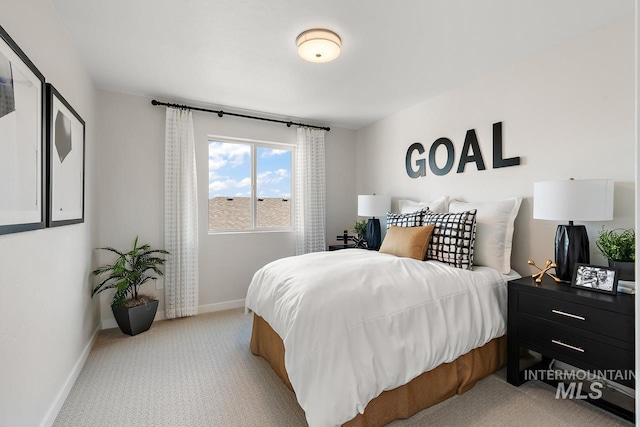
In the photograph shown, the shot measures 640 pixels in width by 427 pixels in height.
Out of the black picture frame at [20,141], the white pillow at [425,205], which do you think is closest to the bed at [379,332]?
the white pillow at [425,205]

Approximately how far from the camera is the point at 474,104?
113 inches

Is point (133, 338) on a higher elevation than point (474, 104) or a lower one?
lower

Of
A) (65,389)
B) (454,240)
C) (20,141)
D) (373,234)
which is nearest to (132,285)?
(65,389)

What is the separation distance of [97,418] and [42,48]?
2155mm

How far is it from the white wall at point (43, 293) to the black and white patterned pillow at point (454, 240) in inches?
102

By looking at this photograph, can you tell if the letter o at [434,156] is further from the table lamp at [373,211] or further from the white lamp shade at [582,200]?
the white lamp shade at [582,200]

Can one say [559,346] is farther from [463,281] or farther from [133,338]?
[133,338]

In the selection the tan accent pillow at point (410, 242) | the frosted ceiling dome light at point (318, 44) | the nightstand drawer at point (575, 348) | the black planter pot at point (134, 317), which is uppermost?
the frosted ceiling dome light at point (318, 44)

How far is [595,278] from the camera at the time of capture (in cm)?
178

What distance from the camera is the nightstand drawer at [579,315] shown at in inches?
61.8

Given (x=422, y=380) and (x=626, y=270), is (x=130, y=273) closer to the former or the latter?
(x=422, y=380)

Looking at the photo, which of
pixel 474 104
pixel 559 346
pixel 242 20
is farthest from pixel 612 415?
pixel 242 20

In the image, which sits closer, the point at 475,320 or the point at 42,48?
the point at 42,48

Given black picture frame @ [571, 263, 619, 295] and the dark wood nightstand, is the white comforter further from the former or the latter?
black picture frame @ [571, 263, 619, 295]
